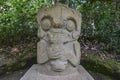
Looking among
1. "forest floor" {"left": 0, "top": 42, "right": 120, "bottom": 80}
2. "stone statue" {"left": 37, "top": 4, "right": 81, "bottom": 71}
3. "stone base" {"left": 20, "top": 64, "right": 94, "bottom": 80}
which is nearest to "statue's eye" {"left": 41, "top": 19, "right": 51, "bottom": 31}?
"stone statue" {"left": 37, "top": 4, "right": 81, "bottom": 71}

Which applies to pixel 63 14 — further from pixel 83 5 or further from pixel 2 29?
pixel 2 29

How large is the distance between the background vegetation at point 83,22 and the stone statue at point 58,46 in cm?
161

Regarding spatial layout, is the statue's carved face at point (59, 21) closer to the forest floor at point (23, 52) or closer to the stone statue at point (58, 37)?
the stone statue at point (58, 37)

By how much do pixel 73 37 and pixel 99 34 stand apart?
1.83m

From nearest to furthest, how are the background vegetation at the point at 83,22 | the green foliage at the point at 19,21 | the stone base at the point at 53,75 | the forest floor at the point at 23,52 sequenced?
1. the stone base at the point at 53,75
2. the forest floor at the point at 23,52
3. the background vegetation at the point at 83,22
4. the green foliage at the point at 19,21

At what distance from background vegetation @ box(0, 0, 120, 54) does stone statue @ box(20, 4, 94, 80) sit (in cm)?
161

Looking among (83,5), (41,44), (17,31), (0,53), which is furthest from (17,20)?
(41,44)

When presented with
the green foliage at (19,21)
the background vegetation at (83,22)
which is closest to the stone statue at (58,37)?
the background vegetation at (83,22)

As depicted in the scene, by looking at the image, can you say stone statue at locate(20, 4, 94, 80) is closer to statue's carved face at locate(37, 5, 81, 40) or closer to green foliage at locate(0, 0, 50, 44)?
statue's carved face at locate(37, 5, 81, 40)

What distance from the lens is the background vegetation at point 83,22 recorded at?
504cm

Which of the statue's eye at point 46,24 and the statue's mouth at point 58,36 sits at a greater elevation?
the statue's eye at point 46,24

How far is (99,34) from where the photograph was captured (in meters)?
5.11

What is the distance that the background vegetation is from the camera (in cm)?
504

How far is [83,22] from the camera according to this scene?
17.1 ft
